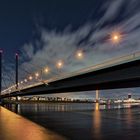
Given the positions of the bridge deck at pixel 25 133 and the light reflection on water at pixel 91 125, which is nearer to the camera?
the bridge deck at pixel 25 133

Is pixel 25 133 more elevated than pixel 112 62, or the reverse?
pixel 112 62

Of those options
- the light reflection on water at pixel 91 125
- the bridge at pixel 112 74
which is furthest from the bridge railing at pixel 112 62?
the light reflection on water at pixel 91 125

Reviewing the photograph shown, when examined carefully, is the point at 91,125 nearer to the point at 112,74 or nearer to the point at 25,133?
the point at 112,74

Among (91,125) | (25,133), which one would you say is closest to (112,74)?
(91,125)

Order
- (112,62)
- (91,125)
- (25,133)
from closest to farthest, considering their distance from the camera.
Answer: (25,133) < (112,62) < (91,125)

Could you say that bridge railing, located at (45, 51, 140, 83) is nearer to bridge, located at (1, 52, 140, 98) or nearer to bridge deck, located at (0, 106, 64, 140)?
bridge, located at (1, 52, 140, 98)

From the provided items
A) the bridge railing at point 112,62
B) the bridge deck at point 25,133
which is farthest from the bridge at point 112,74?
the bridge deck at point 25,133

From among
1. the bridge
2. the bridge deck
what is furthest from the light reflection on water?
the bridge

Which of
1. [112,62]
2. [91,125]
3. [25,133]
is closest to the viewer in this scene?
[25,133]

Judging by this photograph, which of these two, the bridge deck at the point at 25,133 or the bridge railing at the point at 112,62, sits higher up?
the bridge railing at the point at 112,62

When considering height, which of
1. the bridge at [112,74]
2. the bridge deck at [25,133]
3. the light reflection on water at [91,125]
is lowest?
the light reflection on water at [91,125]

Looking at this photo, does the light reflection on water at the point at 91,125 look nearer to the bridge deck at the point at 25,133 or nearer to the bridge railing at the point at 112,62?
the bridge deck at the point at 25,133

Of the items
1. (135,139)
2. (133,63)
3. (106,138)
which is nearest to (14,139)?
(106,138)

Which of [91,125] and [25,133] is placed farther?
[91,125]
